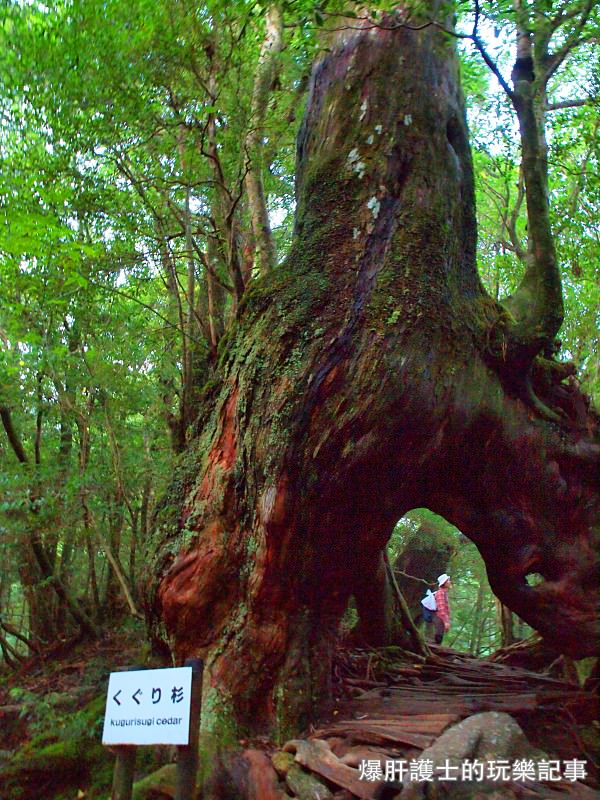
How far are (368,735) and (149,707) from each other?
211cm

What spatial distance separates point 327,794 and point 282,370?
9.41 feet

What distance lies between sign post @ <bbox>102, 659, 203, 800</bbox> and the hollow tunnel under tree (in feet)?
4.57

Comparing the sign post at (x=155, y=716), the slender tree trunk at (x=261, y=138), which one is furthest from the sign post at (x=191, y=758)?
the slender tree trunk at (x=261, y=138)

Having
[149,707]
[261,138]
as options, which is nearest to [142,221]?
[261,138]

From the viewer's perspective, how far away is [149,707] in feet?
9.59

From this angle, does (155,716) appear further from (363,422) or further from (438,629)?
(438,629)

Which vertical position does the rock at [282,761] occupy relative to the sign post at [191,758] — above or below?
below

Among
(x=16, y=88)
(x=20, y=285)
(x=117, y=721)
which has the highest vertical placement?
(x=16, y=88)

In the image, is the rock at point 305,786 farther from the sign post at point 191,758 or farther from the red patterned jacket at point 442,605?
the red patterned jacket at point 442,605

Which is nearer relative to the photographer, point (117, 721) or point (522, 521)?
point (117, 721)

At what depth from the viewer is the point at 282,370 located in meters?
4.62

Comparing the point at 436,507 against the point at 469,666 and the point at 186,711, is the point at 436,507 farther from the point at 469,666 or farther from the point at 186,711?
the point at 186,711

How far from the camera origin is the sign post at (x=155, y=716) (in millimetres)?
2793

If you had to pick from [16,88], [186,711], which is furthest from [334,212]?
[186,711]
